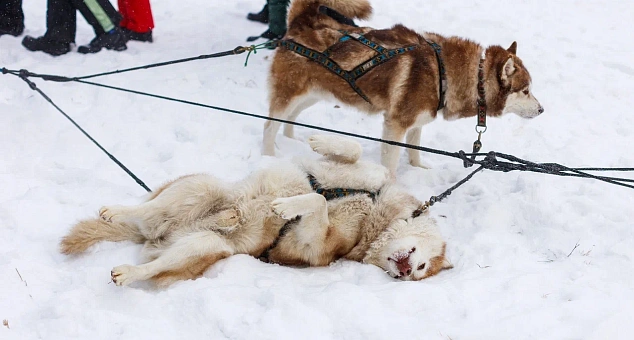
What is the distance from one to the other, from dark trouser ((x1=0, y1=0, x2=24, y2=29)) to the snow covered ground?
0.27 meters

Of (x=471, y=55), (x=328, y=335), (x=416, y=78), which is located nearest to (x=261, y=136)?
(x=416, y=78)

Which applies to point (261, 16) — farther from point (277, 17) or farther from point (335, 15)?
point (335, 15)

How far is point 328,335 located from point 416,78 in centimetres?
262

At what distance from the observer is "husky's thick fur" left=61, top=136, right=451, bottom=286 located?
117 inches

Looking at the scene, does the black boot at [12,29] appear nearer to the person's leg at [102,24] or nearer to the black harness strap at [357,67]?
the person's leg at [102,24]

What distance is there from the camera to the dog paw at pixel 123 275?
261cm

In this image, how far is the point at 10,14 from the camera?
22.1 ft

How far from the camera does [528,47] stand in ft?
24.1

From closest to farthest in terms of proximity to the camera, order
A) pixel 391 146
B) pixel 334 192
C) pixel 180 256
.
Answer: pixel 180 256 → pixel 334 192 → pixel 391 146

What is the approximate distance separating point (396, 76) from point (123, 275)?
2.83 m

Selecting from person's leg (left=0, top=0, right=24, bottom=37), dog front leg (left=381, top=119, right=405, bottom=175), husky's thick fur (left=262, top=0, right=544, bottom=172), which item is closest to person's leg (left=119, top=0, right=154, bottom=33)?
person's leg (left=0, top=0, right=24, bottom=37)

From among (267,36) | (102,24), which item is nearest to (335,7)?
(267,36)

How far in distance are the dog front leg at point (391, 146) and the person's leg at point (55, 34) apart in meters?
4.64

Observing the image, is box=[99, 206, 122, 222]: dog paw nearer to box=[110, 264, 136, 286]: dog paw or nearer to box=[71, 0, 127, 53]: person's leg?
box=[110, 264, 136, 286]: dog paw
